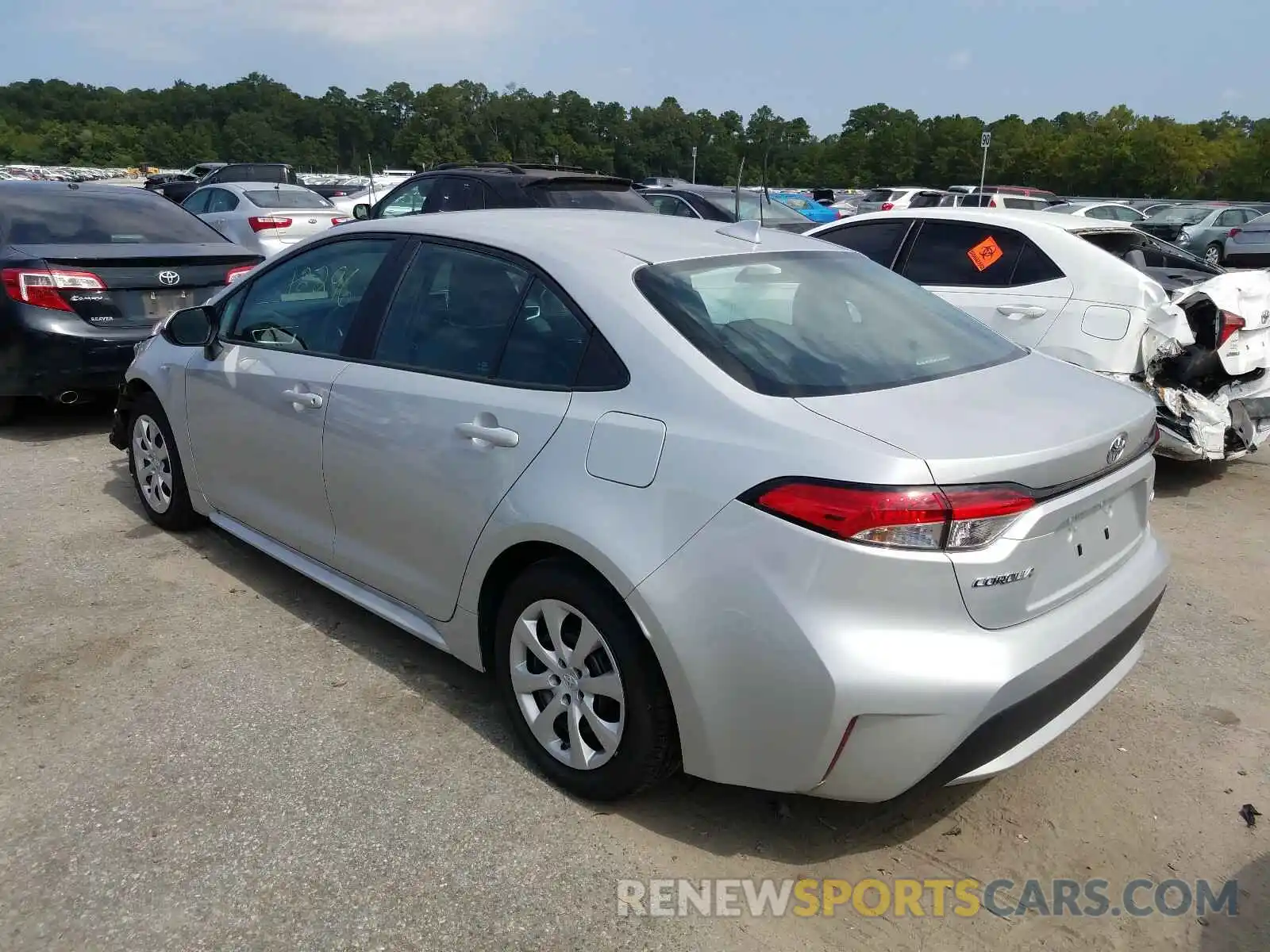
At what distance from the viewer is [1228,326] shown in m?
5.78

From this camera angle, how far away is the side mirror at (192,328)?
14.1 feet

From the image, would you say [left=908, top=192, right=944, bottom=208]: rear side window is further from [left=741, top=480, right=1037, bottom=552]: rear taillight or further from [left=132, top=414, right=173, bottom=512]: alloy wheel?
[left=741, top=480, right=1037, bottom=552]: rear taillight

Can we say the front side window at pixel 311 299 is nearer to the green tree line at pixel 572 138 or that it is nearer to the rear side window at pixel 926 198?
the rear side window at pixel 926 198

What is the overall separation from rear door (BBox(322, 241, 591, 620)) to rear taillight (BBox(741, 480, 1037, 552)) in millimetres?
840

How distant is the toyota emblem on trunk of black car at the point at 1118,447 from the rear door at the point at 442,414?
57.3 inches

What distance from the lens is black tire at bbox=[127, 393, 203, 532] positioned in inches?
186

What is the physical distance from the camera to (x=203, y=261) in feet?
22.4

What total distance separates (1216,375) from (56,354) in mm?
6987

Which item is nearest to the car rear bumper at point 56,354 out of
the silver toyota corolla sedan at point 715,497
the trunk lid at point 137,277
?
the trunk lid at point 137,277

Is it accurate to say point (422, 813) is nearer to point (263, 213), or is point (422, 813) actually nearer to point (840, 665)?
point (840, 665)

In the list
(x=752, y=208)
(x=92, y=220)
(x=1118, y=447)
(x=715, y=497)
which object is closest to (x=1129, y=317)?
(x=1118, y=447)

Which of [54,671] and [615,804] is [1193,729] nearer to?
[615,804]

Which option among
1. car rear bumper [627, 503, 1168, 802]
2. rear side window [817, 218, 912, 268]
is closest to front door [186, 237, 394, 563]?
car rear bumper [627, 503, 1168, 802]

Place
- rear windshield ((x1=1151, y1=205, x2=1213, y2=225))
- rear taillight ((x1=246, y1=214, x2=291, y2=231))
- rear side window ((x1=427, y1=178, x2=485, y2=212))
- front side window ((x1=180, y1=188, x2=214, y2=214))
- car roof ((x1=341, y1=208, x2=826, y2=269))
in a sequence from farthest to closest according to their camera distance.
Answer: rear windshield ((x1=1151, y1=205, x2=1213, y2=225)), front side window ((x1=180, y1=188, x2=214, y2=214)), rear taillight ((x1=246, y1=214, x2=291, y2=231)), rear side window ((x1=427, y1=178, x2=485, y2=212)), car roof ((x1=341, y1=208, x2=826, y2=269))
